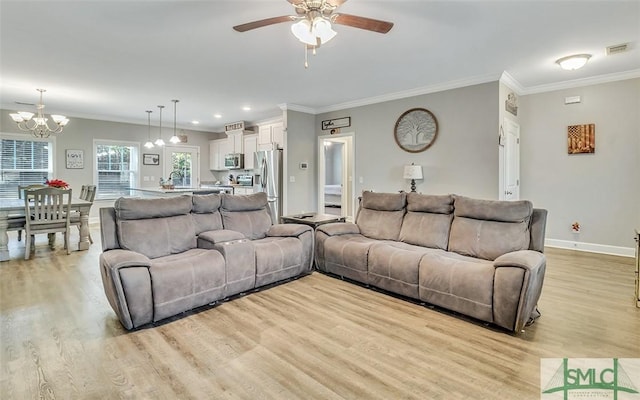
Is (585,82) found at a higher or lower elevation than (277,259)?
higher

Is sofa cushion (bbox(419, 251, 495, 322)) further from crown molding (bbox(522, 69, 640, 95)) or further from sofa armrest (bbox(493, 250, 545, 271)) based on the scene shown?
crown molding (bbox(522, 69, 640, 95))

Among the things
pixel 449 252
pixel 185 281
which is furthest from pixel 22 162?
pixel 449 252

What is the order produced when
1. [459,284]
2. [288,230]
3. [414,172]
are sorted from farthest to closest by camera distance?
[414,172] < [288,230] < [459,284]

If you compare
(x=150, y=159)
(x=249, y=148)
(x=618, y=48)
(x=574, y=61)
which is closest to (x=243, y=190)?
(x=249, y=148)

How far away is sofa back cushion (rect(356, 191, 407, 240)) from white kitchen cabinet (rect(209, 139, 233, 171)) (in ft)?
18.7

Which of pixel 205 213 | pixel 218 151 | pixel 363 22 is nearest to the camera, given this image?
pixel 363 22

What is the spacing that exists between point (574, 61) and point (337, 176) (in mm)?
6858

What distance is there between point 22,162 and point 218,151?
4271mm

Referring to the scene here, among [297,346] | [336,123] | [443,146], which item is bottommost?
[297,346]

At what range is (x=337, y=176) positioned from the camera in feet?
33.8

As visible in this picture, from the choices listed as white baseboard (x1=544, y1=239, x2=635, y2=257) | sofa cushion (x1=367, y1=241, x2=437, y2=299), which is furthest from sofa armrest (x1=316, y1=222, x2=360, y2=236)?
white baseboard (x1=544, y1=239, x2=635, y2=257)

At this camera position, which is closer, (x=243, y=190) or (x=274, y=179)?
(x=274, y=179)

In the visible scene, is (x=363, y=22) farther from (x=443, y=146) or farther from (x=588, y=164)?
(x=588, y=164)

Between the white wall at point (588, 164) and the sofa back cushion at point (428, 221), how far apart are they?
295 centimetres
